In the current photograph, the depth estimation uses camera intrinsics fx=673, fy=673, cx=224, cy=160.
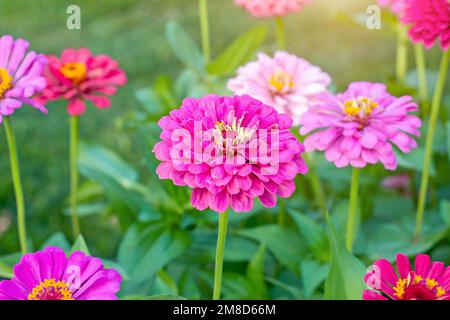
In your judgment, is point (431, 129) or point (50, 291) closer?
point (50, 291)

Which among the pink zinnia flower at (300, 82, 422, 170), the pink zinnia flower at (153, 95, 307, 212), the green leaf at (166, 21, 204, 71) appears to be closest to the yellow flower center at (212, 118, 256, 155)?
the pink zinnia flower at (153, 95, 307, 212)

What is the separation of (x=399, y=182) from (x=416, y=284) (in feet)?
2.73

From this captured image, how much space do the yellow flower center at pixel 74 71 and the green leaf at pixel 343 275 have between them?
459 mm

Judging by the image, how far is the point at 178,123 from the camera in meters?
0.62

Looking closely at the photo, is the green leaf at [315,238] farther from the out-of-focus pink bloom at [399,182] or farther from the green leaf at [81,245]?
the out-of-focus pink bloom at [399,182]

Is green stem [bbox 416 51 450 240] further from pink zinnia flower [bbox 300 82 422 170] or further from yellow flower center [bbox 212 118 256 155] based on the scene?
yellow flower center [bbox 212 118 256 155]

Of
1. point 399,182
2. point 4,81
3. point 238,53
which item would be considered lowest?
point 399,182

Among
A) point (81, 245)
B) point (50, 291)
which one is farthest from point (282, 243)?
point (50, 291)

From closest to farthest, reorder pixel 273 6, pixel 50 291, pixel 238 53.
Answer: pixel 50 291, pixel 273 6, pixel 238 53

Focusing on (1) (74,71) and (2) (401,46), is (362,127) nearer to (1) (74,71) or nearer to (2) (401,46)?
(1) (74,71)

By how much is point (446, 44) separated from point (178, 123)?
0.38 m

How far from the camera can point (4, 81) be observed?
76 cm

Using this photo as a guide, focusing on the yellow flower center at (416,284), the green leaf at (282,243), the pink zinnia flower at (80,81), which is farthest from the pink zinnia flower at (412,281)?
the pink zinnia flower at (80,81)
